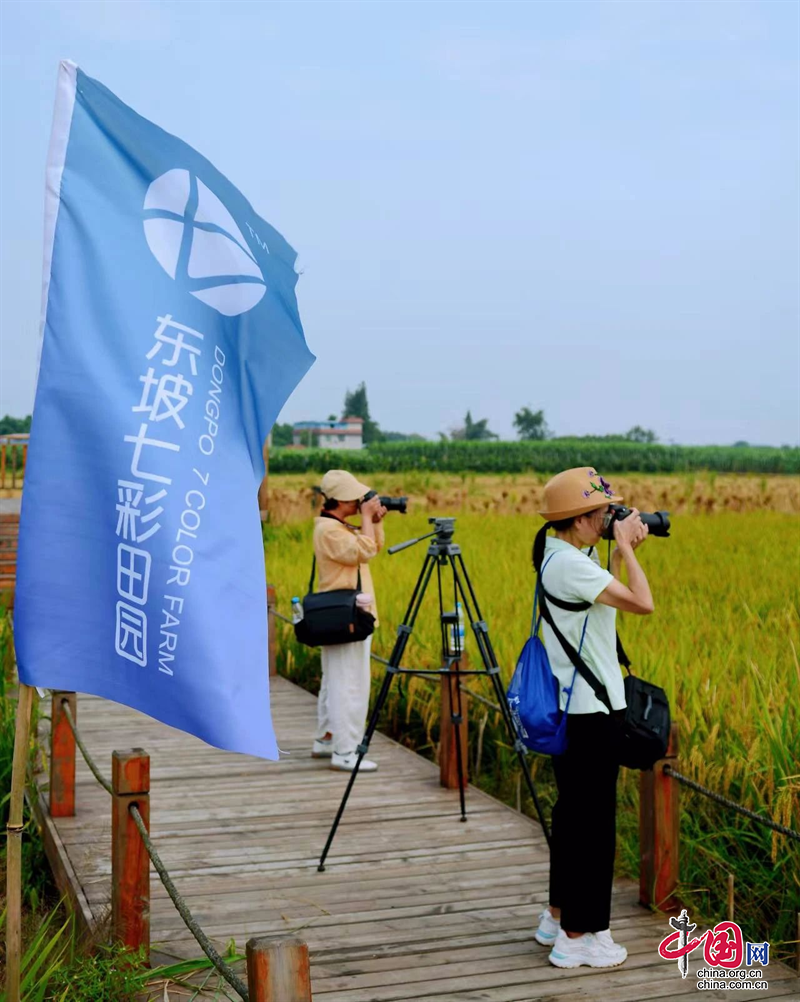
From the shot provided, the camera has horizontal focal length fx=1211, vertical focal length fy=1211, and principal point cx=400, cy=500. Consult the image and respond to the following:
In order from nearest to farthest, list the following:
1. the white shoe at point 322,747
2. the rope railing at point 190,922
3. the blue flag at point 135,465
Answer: the rope railing at point 190,922 < the blue flag at point 135,465 < the white shoe at point 322,747

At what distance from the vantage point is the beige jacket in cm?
635

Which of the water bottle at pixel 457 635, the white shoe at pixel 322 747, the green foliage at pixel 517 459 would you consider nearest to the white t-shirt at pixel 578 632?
the water bottle at pixel 457 635

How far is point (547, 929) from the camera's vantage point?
4.34 m

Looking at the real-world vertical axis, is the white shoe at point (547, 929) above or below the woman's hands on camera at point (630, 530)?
below

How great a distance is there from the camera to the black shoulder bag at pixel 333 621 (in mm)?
6355

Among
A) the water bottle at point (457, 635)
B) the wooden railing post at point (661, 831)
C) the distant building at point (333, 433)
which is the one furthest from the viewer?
the distant building at point (333, 433)

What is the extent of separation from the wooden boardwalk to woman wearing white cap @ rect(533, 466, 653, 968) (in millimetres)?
189

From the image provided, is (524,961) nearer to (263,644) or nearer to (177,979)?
(177,979)

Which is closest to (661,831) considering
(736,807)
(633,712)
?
(736,807)

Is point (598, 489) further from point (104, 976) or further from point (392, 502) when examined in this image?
point (104, 976)

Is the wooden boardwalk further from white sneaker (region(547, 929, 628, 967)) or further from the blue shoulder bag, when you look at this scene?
the blue shoulder bag

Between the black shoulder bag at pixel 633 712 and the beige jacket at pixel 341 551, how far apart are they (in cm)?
224

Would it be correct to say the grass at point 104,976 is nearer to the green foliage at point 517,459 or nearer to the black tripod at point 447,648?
the black tripod at point 447,648

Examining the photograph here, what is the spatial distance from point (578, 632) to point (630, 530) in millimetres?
402
